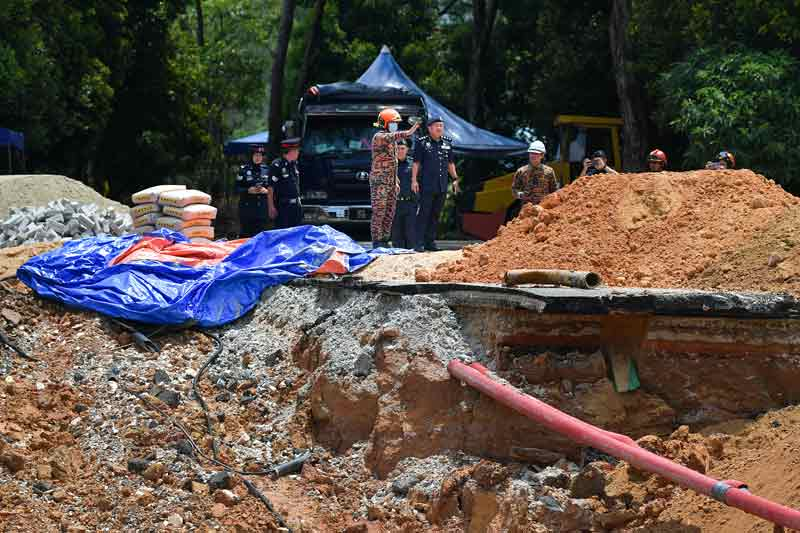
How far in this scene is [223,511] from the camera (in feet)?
22.7

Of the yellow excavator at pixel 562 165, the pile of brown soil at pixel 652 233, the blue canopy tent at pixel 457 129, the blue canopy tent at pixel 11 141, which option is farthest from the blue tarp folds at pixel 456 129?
the pile of brown soil at pixel 652 233

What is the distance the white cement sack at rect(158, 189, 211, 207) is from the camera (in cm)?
1230

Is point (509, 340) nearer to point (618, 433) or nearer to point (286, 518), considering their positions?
point (618, 433)

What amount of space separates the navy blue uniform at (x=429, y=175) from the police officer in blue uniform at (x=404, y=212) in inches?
4.7

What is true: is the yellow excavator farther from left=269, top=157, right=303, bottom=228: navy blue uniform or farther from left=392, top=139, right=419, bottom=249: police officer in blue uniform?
left=392, top=139, right=419, bottom=249: police officer in blue uniform

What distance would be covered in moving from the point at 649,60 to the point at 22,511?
55.5ft

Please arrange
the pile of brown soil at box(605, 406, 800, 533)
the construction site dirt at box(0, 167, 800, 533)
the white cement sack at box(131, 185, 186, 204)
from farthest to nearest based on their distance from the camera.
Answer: the white cement sack at box(131, 185, 186, 204)
the construction site dirt at box(0, 167, 800, 533)
the pile of brown soil at box(605, 406, 800, 533)

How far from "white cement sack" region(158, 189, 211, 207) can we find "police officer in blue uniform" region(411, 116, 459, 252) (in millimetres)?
2269

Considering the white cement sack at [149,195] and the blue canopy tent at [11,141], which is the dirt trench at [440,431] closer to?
the white cement sack at [149,195]

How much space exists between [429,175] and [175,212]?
8.90 ft

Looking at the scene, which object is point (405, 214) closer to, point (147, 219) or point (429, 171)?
point (429, 171)

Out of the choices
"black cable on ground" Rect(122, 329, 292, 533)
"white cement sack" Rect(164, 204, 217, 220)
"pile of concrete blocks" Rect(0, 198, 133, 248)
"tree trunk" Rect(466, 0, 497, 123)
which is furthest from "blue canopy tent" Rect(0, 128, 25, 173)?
"tree trunk" Rect(466, 0, 497, 123)

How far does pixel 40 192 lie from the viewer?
15516 millimetres

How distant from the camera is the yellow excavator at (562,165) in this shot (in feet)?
65.8
